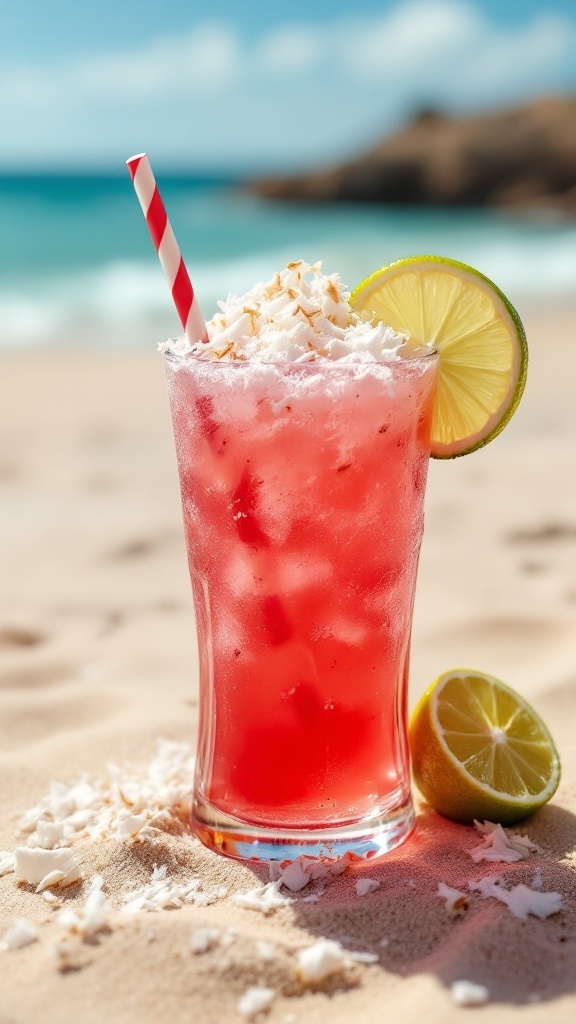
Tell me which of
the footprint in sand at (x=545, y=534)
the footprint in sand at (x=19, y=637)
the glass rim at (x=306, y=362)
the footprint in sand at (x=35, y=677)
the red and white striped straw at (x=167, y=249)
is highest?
the red and white striped straw at (x=167, y=249)

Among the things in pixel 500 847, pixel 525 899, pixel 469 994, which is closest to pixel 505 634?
pixel 500 847

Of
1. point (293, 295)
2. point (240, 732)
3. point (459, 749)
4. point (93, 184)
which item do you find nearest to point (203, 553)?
point (240, 732)

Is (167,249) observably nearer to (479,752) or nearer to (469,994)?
(479,752)

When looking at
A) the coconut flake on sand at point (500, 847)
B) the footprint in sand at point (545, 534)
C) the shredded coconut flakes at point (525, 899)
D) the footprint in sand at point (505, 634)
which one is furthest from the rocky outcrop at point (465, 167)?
the shredded coconut flakes at point (525, 899)

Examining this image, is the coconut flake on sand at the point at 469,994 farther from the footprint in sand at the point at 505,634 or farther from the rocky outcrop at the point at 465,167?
the rocky outcrop at the point at 465,167

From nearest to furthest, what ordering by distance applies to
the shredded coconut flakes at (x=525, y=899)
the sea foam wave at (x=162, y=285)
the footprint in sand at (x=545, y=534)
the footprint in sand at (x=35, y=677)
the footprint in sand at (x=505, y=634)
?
the shredded coconut flakes at (x=525, y=899) < the footprint in sand at (x=35, y=677) < the footprint in sand at (x=505, y=634) < the footprint in sand at (x=545, y=534) < the sea foam wave at (x=162, y=285)

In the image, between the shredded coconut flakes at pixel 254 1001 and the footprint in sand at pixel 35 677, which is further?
the footprint in sand at pixel 35 677
